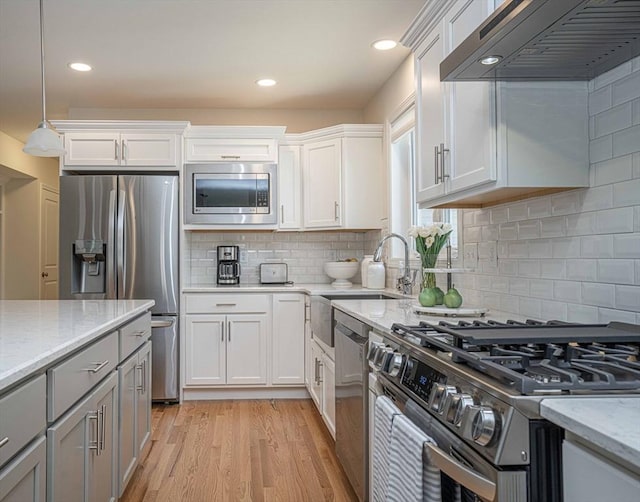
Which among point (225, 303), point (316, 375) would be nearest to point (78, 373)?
point (316, 375)

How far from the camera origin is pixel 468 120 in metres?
2.01

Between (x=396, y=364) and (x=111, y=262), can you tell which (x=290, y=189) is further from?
(x=396, y=364)

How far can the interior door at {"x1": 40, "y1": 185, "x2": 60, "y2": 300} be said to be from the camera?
7.18 m

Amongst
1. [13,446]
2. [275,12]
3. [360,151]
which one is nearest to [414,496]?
[13,446]

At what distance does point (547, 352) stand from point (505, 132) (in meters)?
0.86

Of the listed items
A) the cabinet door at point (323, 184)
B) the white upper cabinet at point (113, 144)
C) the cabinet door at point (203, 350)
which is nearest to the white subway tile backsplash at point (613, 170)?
the cabinet door at point (323, 184)

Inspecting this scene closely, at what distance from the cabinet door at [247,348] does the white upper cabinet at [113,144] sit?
1.48 meters

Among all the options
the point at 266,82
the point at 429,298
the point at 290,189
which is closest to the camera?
the point at 429,298

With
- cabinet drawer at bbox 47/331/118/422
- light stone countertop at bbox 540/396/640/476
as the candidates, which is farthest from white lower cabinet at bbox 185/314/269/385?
light stone countertop at bbox 540/396/640/476

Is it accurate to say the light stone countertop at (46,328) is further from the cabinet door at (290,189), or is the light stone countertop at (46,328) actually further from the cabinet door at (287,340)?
the cabinet door at (290,189)

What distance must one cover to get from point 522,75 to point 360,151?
286 cm

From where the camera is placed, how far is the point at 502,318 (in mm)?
2143

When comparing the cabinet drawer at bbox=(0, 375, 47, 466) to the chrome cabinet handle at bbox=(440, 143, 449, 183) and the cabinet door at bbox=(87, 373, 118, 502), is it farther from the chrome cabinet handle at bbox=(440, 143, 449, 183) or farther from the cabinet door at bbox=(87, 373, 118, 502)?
the chrome cabinet handle at bbox=(440, 143, 449, 183)

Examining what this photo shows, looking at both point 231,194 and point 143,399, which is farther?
point 231,194
